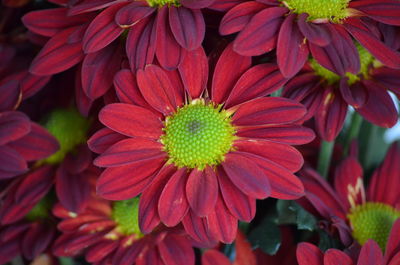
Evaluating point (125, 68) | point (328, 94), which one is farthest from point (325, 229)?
point (125, 68)

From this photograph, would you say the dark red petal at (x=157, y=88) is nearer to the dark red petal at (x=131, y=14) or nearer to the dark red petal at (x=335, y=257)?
the dark red petal at (x=131, y=14)

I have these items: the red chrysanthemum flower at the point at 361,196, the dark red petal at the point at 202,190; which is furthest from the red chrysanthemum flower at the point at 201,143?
the red chrysanthemum flower at the point at 361,196

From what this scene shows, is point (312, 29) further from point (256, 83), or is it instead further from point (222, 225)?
point (222, 225)

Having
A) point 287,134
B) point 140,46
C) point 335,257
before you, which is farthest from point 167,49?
point 335,257

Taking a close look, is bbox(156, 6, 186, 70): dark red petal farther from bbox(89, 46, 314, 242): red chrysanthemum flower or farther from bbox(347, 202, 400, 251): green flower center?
bbox(347, 202, 400, 251): green flower center

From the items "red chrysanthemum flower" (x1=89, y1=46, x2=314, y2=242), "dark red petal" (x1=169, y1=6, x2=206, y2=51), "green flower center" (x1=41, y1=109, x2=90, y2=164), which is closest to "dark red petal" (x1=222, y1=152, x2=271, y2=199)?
"red chrysanthemum flower" (x1=89, y1=46, x2=314, y2=242)
